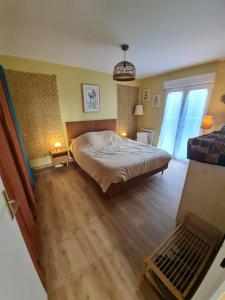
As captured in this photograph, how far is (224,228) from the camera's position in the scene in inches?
45.1

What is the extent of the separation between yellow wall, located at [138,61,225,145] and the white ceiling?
1.18 ft

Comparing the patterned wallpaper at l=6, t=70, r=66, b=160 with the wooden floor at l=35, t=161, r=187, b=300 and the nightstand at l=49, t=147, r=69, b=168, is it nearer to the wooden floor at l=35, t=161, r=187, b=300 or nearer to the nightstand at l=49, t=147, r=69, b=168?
the nightstand at l=49, t=147, r=69, b=168

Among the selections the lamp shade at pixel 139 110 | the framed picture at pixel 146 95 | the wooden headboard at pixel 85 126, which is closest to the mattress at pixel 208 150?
the wooden headboard at pixel 85 126

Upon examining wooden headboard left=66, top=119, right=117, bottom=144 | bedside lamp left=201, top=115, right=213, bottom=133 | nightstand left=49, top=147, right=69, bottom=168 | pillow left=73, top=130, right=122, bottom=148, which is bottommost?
nightstand left=49, top=147, right=69, bottom=168

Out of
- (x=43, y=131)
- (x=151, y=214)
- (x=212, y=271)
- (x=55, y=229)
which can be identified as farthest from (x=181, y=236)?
(x=43, y=131)

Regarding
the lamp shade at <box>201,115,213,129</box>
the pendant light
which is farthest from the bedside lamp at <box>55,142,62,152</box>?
the lamp shade at <box>201,115,213,129</box>

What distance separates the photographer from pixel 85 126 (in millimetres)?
3486

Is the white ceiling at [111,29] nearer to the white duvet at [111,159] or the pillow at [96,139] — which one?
the pillow at [96,139]

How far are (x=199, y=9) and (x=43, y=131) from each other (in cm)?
309

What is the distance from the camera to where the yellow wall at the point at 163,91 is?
271 cm

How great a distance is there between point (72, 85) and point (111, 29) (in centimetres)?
173

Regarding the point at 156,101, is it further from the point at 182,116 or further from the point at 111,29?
the point at 111,29

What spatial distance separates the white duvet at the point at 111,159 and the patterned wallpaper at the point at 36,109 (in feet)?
1.98

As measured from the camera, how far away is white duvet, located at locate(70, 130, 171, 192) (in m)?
2.00
